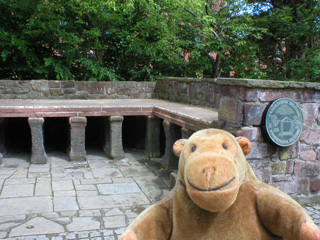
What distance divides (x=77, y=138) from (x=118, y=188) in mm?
1688

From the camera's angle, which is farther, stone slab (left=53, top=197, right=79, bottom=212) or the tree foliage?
the tree foliage

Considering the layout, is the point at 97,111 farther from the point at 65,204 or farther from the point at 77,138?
the point at 65,204

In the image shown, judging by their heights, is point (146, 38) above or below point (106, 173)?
above

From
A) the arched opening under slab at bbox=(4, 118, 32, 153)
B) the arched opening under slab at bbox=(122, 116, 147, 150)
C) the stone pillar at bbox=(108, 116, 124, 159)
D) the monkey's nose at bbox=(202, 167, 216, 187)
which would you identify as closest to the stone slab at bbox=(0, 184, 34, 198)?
the stone pillar at bbox=(108, 116, 124, 159)

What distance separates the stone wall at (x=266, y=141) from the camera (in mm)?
3910

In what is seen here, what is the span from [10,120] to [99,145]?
2000 millimetres

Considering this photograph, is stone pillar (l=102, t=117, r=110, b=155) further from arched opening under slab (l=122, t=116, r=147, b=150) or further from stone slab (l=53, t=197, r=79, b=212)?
stone slab (l=53, t=197, r=79, b=212)

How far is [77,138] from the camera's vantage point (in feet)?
20.7

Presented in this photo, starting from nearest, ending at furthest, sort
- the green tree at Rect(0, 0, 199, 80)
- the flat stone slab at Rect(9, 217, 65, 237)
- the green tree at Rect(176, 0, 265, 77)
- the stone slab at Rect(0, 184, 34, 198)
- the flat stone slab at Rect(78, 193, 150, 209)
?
the flat stone slab at Rect(9, 217, 65, 237), the flat stone slab at Rect(78, 193, 150, 209), the stone slab at Rect(0, 184, 34, 198), the green tree at Rect(0, 0, 199, 80), the green tree at Rect(176, 0, 265, 77)

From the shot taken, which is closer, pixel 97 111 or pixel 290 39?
pixel 97 111

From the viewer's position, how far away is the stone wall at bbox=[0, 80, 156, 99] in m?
7.72

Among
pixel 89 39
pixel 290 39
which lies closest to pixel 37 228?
pixel 89 39

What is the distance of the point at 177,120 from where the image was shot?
551cm

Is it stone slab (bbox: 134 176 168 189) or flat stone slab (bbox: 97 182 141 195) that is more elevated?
flat stone slab (bbox: 97 182 141 195)
